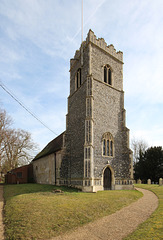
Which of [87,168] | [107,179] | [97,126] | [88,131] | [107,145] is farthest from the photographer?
[107,145]

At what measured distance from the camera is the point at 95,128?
56.3ft

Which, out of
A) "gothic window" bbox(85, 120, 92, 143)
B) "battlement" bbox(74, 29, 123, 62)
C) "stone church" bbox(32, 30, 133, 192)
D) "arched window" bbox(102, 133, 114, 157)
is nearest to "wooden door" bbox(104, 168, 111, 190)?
"stone church" bbox(32, 30, 133, 192)

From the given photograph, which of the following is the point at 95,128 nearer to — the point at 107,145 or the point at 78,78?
the point at 107,145

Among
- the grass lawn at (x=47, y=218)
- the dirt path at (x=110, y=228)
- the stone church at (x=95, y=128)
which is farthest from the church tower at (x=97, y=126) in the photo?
the dirt path at (x=110, y=228)

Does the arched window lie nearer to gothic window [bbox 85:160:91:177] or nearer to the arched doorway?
the arched doorway

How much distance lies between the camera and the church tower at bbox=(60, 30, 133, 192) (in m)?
16.4

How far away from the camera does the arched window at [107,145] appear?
690 inches

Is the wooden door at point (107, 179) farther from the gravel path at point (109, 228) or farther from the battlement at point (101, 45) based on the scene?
the battlement at point (101, 45)

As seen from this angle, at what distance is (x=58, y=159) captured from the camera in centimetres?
1997

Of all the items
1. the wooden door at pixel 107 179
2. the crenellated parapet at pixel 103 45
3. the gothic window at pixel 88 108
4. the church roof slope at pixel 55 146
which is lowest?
the wooden door at pixel 107 179

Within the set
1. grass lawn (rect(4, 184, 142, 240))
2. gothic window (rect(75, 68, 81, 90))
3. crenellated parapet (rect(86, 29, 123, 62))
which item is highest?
crenellated parapet (rect(86, 29, 123, 62))

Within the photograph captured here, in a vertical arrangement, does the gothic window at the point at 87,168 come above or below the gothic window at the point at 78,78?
below

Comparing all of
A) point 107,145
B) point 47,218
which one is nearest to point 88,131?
point 107,145

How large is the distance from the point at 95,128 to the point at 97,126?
393 mm
